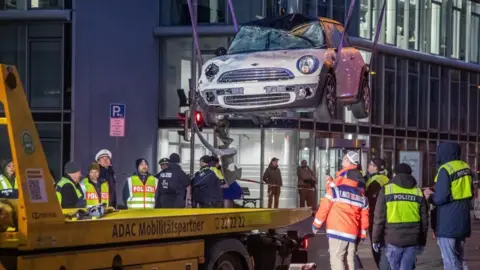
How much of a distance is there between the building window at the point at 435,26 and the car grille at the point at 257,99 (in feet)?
96.8

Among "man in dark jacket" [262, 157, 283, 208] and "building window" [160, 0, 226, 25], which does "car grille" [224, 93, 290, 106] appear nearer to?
"man in dark jacket" [262, 157, 283, 208]

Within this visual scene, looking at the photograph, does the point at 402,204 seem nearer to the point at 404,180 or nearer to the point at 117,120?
the point at 404,180

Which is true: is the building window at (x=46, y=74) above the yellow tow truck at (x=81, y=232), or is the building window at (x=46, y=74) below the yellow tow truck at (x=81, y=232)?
above

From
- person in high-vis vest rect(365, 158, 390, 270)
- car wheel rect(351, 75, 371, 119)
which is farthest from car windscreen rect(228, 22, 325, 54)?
person in high-vis vest rect(365, 158, 390, 270)

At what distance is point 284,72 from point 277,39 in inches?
40.5

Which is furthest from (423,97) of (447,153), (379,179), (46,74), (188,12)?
(447,153)

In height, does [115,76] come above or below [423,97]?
above

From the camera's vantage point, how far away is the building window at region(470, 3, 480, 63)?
1917 inches

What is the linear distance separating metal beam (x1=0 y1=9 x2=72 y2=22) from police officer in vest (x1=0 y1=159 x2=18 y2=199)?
23.1m

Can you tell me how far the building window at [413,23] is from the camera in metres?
43.3

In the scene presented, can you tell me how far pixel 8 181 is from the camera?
9.96 m

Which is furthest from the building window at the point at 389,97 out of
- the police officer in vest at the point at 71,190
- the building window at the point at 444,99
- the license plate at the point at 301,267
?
the police officer in vest at the point at 71,190

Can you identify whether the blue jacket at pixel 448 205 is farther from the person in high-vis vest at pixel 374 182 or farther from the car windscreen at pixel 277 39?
the car windscreen at pixel 277 39

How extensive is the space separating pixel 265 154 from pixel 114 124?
41.3 ft
